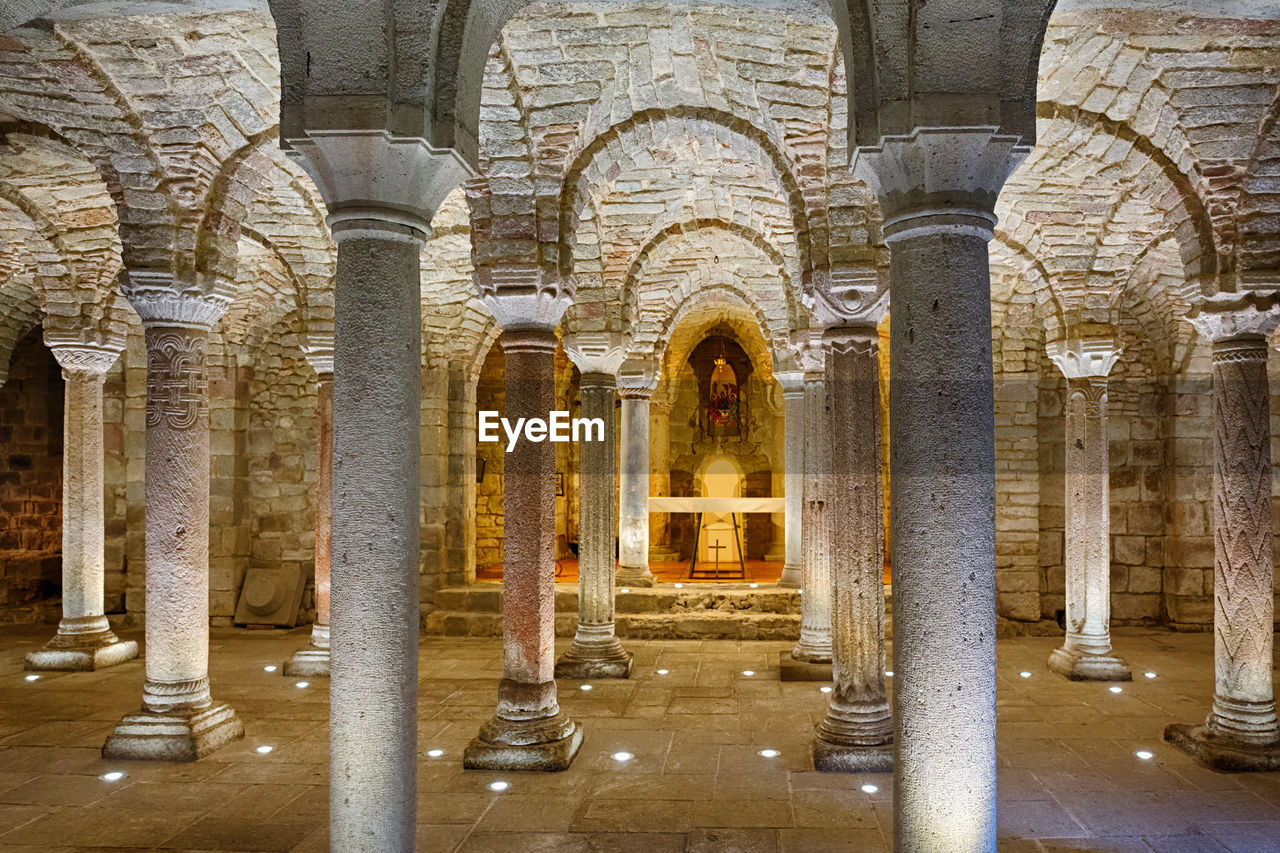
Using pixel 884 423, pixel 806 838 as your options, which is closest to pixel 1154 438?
pixel 884 423

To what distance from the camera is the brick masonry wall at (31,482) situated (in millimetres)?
11953

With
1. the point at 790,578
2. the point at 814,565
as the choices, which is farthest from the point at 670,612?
the point at 814,565

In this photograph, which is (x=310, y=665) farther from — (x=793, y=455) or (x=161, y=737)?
(x=793, y=455)

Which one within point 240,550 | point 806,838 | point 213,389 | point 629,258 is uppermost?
point 629,258

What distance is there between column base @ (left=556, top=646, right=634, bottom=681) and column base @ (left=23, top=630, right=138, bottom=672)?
4.41 metres

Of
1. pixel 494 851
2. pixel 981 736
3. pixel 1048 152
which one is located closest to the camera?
pixel 981 736

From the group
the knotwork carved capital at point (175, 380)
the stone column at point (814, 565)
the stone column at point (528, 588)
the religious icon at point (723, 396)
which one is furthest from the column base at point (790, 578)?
the knotwork carved capital at point (175, 380)

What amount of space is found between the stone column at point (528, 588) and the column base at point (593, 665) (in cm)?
230

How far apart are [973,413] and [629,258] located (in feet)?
19.6

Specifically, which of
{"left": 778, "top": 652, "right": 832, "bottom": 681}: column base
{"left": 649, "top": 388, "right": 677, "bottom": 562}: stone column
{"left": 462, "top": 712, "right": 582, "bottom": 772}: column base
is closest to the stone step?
{"left": 778, "top": 652, "right": 832, "bottom": 681}: column base

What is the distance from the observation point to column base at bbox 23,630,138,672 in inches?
339

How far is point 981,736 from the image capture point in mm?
2883

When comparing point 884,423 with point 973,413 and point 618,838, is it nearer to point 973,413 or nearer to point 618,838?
point 618,838

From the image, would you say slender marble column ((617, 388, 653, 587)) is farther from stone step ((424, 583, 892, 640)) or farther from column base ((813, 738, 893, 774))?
column base ((813, 738, 893, 774))
